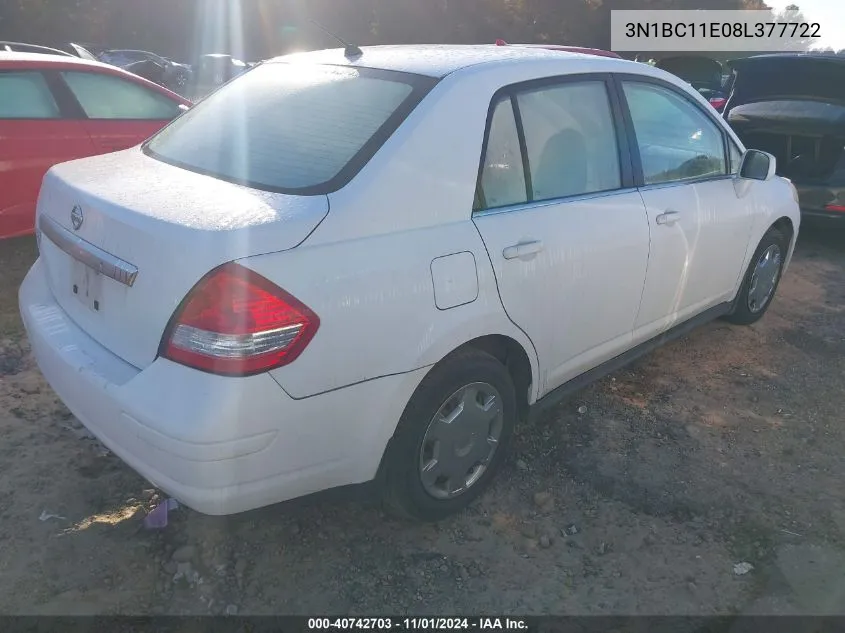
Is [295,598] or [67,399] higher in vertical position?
[67,399]

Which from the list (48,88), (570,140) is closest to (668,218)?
(570,140)

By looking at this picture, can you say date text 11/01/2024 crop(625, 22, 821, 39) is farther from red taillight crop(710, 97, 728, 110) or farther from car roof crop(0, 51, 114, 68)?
car roof crop(0, 51, 114, 68)

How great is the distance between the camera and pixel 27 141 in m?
5.18

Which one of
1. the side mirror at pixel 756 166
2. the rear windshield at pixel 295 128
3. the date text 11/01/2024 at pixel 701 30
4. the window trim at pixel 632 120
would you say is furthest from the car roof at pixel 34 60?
the date text 11/01/2024 at pixel 701 30

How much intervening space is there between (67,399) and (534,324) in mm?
1719

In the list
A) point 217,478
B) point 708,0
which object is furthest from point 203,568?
point 708,0

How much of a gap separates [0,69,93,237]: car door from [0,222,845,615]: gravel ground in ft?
6.04

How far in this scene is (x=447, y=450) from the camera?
8.91ft

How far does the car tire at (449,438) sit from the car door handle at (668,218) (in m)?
1.13

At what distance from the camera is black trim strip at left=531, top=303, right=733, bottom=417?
3.18 m

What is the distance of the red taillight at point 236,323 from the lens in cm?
203

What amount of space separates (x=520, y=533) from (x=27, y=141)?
4470mm

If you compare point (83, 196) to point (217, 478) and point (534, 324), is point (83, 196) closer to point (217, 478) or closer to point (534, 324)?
point (217, 478)

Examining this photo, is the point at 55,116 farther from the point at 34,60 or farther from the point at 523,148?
the point at 523,148
